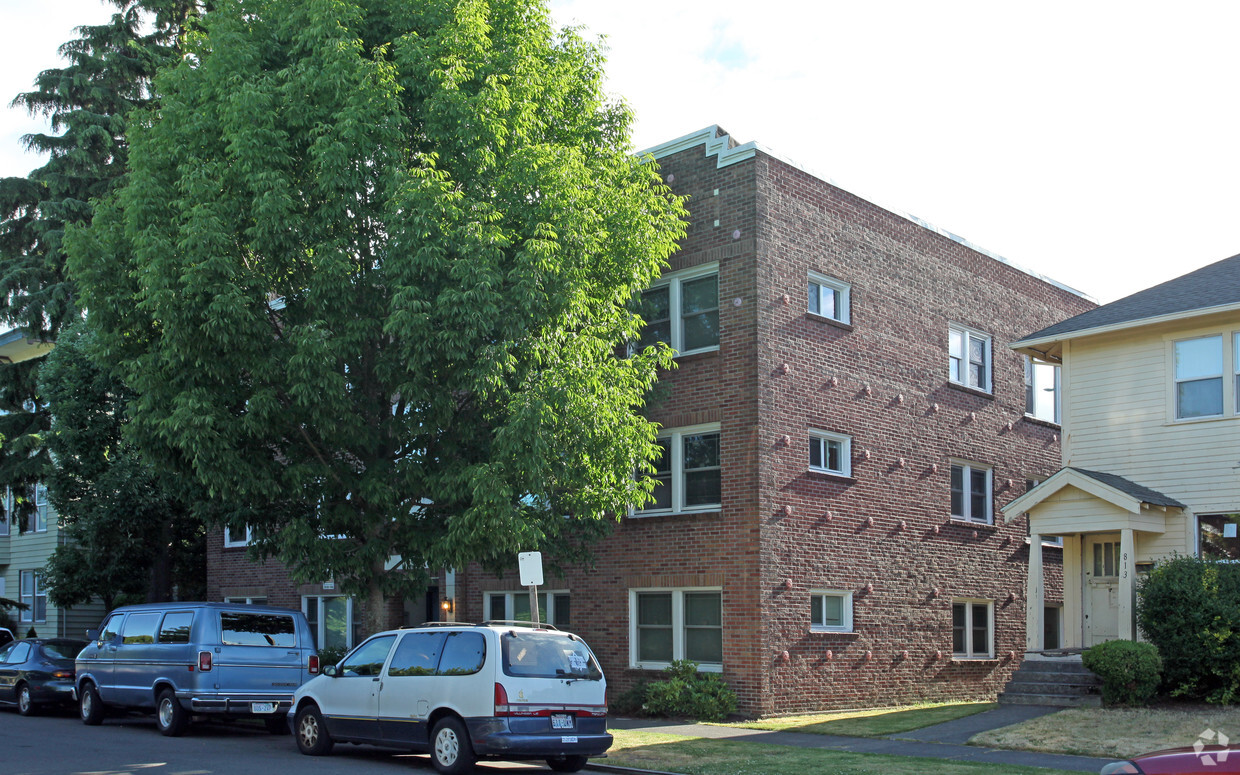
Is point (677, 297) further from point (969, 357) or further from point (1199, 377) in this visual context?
point (1199, 377)

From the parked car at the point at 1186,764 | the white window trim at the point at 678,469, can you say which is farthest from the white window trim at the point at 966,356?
the parked car at the point at 1186,764

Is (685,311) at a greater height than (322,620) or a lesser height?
greater

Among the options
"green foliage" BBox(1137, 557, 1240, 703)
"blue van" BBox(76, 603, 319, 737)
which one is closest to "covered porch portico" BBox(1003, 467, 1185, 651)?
"green foliage" BBox(1137, 557, 1240, 703)

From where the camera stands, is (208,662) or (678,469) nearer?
(208,662)

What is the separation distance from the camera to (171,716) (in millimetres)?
15719

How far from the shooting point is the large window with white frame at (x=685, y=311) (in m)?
20.0

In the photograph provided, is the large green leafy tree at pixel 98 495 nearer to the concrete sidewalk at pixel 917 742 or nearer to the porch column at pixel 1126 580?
the concrete sidewalk at pixel 917 742

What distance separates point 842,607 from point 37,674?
45.4 feet

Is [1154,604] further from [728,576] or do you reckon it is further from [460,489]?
[460,489]

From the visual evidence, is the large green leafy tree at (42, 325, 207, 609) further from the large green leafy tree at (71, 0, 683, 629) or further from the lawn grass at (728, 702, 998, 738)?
the lawn grass at (728, 702, 998, 738)

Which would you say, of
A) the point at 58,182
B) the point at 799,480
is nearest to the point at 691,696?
the point at 799,480

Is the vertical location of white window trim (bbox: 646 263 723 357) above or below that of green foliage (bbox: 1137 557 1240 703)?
above

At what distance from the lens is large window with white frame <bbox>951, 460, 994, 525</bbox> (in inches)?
920

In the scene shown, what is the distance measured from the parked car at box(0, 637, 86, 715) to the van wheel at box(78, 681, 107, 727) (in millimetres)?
1605
